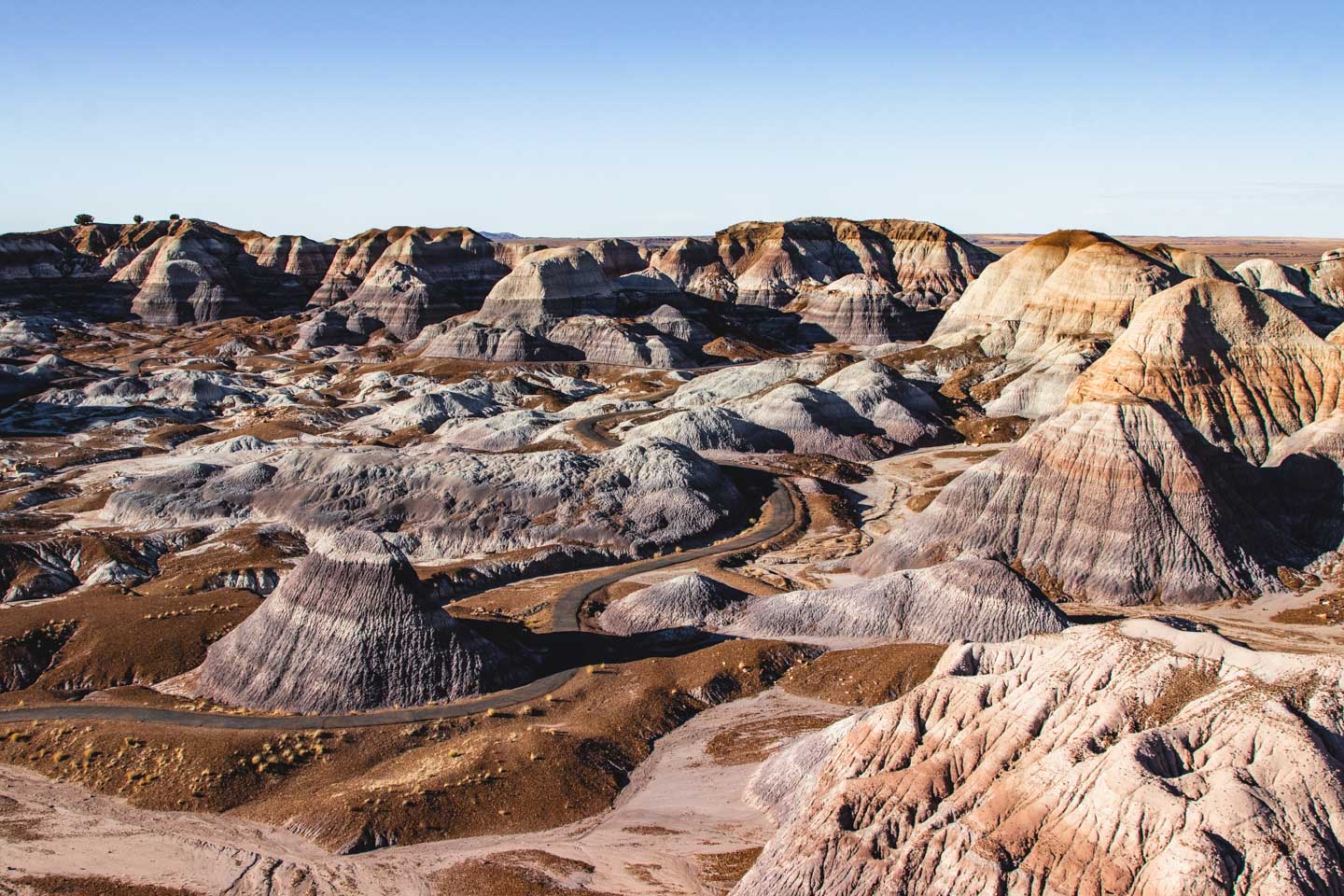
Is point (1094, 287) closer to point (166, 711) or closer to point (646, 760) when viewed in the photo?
point (646, 760)

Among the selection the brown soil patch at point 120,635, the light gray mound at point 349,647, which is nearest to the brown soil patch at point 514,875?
the light gray mound at point 349,647

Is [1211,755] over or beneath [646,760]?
over

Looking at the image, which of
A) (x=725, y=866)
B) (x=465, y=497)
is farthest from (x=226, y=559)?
(x=725, y=866)

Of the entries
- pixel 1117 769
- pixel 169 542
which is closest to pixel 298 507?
pixel 169 542

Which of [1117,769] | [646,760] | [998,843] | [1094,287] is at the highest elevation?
[1094,287]

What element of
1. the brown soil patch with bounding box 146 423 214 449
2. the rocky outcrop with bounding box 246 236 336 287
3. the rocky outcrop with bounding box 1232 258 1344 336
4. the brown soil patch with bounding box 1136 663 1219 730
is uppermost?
the rocky outcrop with bounding box 246 236 336 287

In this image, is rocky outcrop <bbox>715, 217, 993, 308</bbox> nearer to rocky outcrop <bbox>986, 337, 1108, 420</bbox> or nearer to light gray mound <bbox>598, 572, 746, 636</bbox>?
rocky outcrop <bbox>986, 337, 1108, 420</bbox>

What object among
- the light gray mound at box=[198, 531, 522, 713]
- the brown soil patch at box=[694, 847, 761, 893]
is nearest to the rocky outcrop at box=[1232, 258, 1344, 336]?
the light gray mound at box=[198, 531, 522, 713]

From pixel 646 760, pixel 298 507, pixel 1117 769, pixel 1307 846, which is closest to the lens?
pixel 1307 846

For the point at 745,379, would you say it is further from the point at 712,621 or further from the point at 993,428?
the point at 712,621
